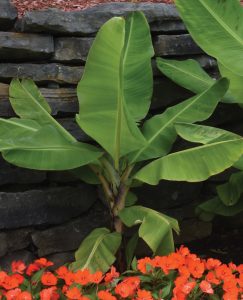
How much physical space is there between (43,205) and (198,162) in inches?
40.4

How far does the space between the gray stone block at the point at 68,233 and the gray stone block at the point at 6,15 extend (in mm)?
1241

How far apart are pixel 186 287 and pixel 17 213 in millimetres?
1295

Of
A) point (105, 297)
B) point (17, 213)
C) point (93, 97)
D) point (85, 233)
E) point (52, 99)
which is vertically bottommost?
point (85, 233)

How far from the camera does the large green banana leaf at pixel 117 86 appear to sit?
254 centimetres

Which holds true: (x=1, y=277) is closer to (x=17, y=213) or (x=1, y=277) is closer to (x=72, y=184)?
(x=17, y=213)

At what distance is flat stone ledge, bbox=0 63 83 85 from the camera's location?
10.4 ft

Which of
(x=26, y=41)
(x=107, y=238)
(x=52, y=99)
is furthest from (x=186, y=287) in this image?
(x=26, y=41)

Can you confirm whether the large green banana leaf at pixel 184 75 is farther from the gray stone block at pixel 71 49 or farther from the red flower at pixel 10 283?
the red flower at pixel 10 283

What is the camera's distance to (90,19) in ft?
10.9

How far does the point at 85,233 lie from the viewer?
11.3 feet

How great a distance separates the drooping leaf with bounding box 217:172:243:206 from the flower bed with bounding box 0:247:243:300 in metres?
0.73

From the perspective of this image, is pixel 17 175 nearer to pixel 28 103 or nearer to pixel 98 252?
pixel 28 103

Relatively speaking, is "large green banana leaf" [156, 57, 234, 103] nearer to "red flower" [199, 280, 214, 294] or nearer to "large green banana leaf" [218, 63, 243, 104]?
"large green banana leaf" [218, 63, 243, 104]

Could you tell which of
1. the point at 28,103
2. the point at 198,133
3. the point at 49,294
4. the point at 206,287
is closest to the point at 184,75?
the point at 198,133
